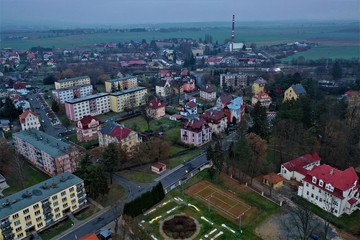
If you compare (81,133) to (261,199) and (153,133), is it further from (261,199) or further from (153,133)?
(261,199)

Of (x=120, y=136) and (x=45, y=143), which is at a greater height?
(x=45, y=143)

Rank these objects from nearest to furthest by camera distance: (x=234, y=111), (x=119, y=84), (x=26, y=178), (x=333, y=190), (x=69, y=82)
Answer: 1. (x=333, y=190)
2. (x=26, y=178)
3. (x=234, y=111)
4. (x=119, y=84)
5. (x=69, y=82)

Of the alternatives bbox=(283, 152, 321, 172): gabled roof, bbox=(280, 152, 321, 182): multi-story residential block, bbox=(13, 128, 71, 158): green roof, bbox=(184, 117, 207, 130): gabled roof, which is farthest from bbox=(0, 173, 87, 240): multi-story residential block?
bbox=(283, 152, 321, 172): gabled roof

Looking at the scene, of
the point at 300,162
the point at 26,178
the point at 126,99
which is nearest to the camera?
the point at 300,162

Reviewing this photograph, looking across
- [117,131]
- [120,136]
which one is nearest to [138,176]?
[120,136]

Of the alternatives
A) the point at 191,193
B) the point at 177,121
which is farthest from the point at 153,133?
the point at 191,193

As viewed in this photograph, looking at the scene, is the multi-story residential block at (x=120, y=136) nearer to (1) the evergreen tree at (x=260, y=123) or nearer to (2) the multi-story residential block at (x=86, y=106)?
(2) the multi-story residential block at (x=86, y=106)

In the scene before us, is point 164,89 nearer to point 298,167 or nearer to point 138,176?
point 138,176
